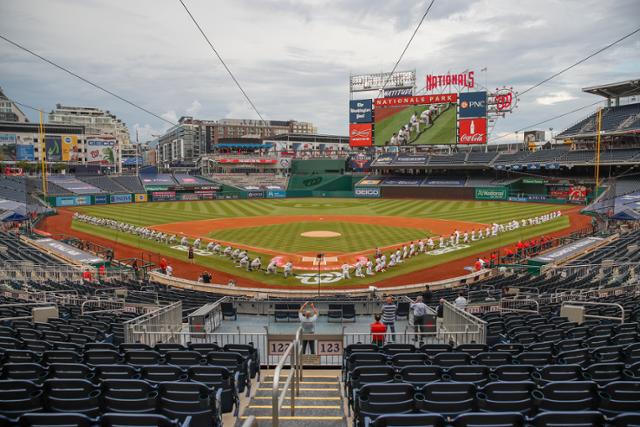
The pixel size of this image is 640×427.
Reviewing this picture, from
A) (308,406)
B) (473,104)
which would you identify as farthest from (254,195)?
(308,406)

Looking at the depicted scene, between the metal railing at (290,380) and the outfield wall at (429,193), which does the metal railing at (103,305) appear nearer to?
A: the metal railing at (290,380)

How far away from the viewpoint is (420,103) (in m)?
72.2

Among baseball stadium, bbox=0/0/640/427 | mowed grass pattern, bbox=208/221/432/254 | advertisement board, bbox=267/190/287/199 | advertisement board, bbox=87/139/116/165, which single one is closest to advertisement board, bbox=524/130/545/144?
baseball stadium, bbox=0/0/640/427

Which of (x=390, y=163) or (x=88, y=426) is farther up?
(x=390, y=163)

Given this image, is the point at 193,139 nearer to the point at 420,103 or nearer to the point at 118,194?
the point at 118,194

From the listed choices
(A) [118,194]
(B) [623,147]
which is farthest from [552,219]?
(A) [118,194]

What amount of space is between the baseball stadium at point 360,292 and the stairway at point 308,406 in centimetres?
6

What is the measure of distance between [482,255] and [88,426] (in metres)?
28.5

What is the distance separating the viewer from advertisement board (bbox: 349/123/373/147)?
75375 mm

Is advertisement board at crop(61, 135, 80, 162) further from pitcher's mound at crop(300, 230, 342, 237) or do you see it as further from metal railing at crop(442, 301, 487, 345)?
metal railing at crop(442, 301, 487, 345)

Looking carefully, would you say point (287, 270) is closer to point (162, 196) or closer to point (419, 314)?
point (419, 314)

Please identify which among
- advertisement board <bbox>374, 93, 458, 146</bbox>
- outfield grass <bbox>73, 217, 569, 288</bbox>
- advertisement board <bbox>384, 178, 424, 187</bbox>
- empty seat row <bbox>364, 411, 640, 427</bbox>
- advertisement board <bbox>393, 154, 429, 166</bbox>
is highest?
advertisement board <bbox>374, 93, 458, 146</bbox>

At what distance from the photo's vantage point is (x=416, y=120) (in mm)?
72250

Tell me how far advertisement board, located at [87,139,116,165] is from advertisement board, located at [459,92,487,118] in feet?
245
